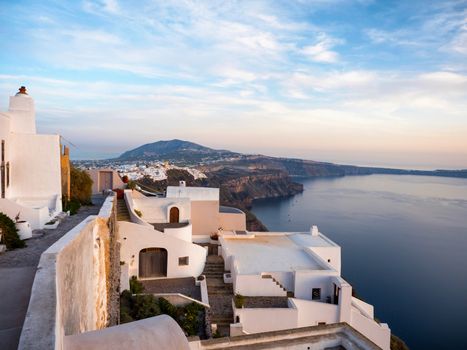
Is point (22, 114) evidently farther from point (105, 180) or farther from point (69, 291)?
point (105, 180)

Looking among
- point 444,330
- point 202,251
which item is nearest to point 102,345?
point 202,251

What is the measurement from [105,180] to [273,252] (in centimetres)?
955

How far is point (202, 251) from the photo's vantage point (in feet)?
41.2

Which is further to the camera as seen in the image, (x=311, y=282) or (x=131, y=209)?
(x=131, y=209)

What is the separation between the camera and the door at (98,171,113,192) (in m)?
17.4

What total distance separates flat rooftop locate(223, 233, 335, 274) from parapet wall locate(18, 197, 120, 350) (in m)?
6.34

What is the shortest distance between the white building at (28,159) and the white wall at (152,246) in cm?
270

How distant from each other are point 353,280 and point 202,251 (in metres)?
20.9

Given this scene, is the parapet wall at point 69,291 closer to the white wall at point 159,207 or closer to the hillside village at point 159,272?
the hillside village at point 159,272

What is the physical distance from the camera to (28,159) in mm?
9516

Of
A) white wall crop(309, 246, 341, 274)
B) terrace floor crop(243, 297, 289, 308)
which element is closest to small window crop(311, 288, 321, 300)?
terrace floor crop(243, 297, 289, 308)

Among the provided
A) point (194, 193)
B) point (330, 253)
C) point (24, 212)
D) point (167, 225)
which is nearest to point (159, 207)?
point (167, 225)

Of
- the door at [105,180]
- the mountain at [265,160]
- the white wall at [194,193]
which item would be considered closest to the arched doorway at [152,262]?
the white wall at [194,193]

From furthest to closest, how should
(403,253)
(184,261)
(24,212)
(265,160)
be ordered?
1. (265,160)
2. (403,253)
3. (184,261)
4. (24,212)
